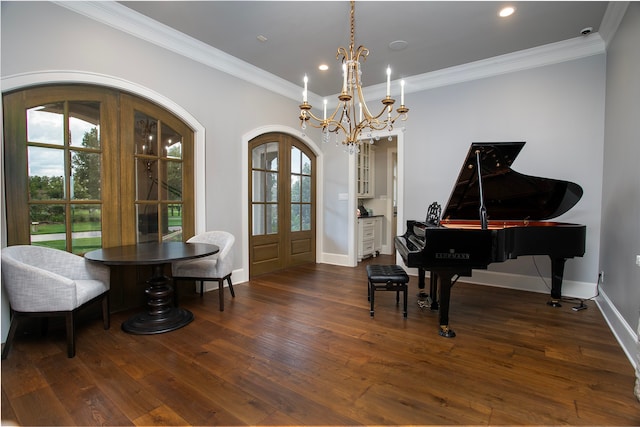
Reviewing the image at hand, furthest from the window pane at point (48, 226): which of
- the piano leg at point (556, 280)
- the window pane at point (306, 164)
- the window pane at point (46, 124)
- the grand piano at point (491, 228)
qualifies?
the piano leg at point (556, 280)

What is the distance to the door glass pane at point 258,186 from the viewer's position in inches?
173

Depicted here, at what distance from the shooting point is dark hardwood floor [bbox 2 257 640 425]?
1571mm

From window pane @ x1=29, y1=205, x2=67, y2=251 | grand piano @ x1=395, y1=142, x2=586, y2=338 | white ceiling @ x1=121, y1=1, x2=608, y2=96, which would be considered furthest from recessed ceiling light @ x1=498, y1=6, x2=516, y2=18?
window pane @ x1=29, y1=205, x2=67, y2=251

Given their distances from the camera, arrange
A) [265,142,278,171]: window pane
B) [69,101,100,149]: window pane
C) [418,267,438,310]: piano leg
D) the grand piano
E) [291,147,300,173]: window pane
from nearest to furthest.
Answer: the grand piano, [69,101,100,149]: window pane, [418,267,438,310]: piano leg, [265,142,278,171]: window pane, [291,147,300,173]: window pane

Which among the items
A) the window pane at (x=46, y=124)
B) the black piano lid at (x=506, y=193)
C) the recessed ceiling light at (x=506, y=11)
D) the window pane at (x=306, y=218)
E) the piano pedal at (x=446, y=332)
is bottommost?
the piano pedal at (x=446, y=332)

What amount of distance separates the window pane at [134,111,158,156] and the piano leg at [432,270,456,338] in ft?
10.5

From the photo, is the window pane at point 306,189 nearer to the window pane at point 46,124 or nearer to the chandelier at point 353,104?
the chandelier at point 353,104

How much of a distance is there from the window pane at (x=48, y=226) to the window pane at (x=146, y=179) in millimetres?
678

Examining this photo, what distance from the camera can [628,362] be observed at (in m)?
2.07

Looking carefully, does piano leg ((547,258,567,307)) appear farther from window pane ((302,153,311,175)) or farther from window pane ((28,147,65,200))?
window pane ((28,147,65,200))

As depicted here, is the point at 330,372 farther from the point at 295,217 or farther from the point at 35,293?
the point at 295,217

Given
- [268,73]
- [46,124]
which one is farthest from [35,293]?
[268,73]

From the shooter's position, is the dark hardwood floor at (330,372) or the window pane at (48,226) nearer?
the dark hardwood floor at (330,372)

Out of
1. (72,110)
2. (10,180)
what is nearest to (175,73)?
(72,110)
